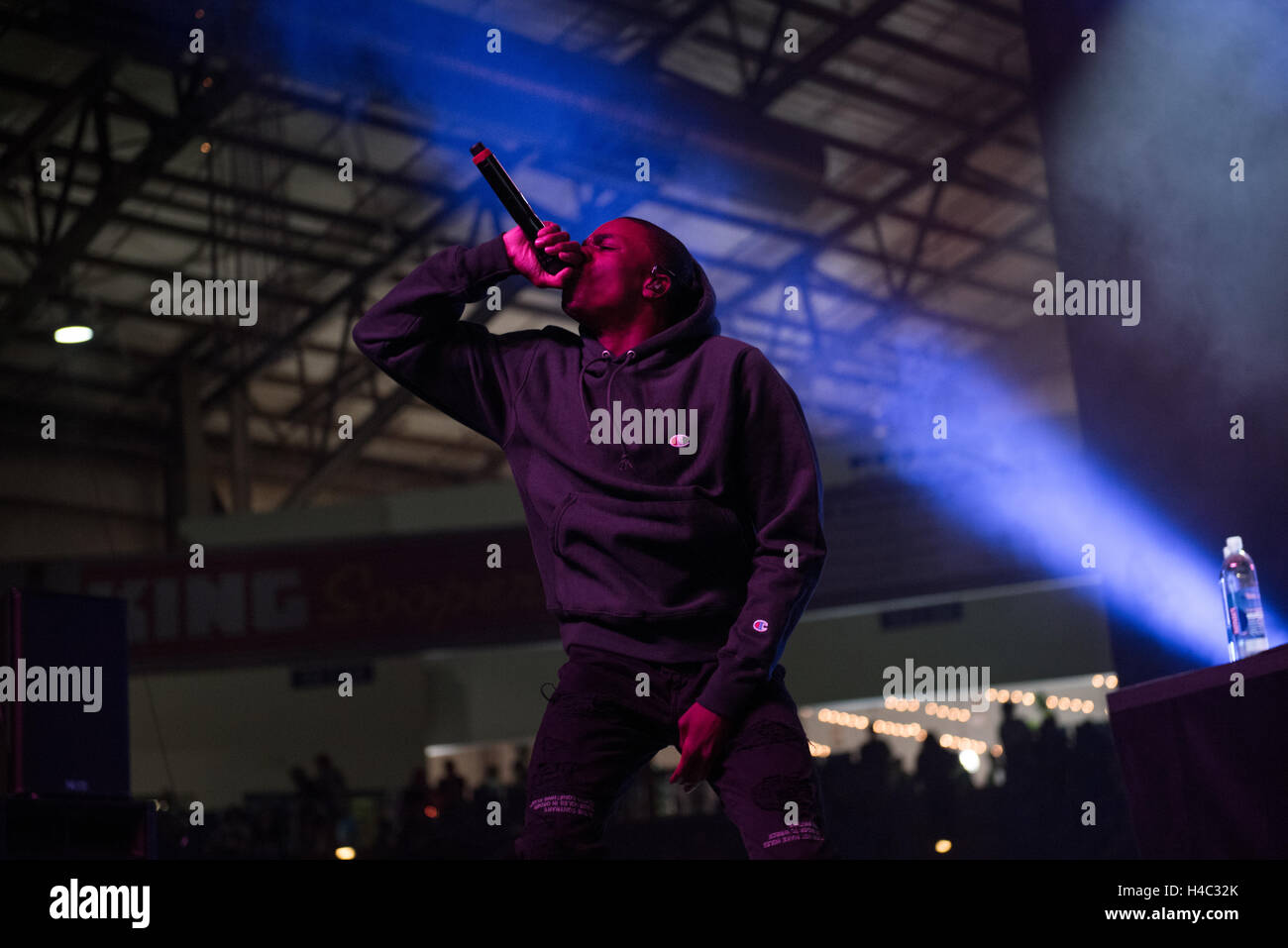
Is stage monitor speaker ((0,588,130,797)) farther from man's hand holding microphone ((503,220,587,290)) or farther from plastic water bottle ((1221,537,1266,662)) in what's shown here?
plastic water bottle ((1221,537,1266,662))

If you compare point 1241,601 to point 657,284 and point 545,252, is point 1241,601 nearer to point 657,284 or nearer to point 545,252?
point 657,284

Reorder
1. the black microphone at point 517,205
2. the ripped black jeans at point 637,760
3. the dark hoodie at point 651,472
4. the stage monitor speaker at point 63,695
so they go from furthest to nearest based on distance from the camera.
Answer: the stage monitor speaker at point 63,695, the black microphone at point 517,205, the dark hoodie at point 651,472, the ripped black jeans at point 637,760

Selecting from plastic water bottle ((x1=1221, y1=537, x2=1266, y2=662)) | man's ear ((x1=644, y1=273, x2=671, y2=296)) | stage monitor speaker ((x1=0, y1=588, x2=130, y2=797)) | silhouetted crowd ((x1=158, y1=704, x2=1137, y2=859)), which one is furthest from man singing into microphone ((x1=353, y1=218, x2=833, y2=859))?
silhouetted crowd ((x1=158, y1=704, x2=1137, y2=859))

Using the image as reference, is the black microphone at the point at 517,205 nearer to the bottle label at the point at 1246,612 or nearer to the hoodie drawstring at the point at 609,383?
the hoodie drawstring at the point at 609,383

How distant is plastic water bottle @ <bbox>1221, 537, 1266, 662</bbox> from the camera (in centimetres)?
380

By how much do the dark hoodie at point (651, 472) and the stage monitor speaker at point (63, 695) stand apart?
2034 mm

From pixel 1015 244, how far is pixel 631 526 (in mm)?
16169

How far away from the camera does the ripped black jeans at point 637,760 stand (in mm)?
1900

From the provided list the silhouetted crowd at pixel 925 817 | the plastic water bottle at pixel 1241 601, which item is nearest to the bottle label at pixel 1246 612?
the plastic water bottle at pixel 1241 601

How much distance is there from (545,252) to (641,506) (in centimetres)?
43

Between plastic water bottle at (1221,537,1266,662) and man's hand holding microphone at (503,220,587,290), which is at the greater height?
man's hand holding microphone at (503,220,587,290)

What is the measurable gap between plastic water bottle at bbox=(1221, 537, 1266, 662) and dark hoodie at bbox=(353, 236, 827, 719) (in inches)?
85.9

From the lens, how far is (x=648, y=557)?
208cm
